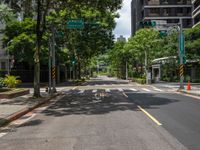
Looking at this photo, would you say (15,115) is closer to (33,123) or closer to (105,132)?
(33,123)

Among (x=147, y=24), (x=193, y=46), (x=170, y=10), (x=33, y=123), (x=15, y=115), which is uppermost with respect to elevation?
(x=170, y=10)

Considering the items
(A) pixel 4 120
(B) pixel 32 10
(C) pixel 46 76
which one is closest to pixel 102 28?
(C) pixel 46 76

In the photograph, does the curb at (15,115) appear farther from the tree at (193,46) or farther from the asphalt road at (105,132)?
the tree at (193,46)

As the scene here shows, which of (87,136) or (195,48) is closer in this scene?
(87,136)

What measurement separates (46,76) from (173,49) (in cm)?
2126

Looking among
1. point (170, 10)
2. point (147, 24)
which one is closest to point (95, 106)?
point (147, 24)

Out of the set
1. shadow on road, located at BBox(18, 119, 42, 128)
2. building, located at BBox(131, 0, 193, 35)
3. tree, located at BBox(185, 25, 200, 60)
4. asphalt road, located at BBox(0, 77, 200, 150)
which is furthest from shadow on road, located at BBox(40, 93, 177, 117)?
building, located at BBox(131, 0, 193, 35)

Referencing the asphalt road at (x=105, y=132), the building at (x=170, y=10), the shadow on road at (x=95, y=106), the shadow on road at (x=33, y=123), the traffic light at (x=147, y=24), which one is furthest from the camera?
the building at (x=170, y=10)

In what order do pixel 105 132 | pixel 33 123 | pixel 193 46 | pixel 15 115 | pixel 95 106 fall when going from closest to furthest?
pixel 105 132 → pixel 33 123 → pixel 15 115 → pixel 95 106 → pixel 193 46

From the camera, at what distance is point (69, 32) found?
193 feet

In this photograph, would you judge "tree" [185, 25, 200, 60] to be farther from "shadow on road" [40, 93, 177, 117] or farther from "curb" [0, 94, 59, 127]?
"curb" [0, 94, 59, 127]

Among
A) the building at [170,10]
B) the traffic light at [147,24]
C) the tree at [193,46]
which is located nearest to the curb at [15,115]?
the traffic light at [147,24]

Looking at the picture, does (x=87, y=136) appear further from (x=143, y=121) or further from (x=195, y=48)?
(x=195, y=48)

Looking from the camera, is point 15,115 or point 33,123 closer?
point 33,123
